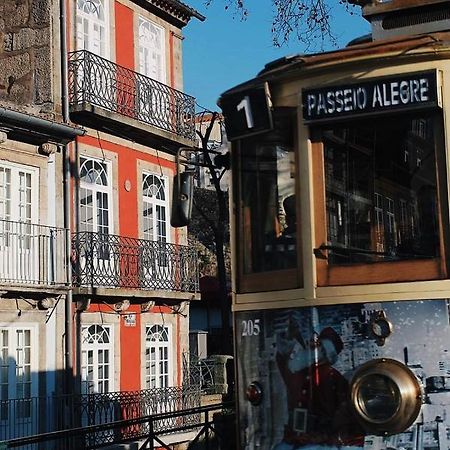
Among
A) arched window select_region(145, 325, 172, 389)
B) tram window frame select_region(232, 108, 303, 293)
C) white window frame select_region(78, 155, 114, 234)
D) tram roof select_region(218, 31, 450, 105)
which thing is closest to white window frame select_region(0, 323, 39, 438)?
white window frame select_region(78, 155, 114, 234)

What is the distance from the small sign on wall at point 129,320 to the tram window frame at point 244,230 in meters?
14.4

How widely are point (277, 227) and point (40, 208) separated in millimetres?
12887

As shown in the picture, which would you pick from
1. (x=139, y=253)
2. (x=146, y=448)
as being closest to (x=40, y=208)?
(x=139, y=253)

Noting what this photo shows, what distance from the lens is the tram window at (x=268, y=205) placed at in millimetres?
6547

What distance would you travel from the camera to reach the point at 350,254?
6.29 m

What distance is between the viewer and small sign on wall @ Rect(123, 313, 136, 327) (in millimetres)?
20984

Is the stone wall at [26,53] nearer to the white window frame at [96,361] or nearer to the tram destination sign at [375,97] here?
the white window frame at [96,361]

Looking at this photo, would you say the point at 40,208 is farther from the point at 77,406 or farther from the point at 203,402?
the point at 203,402

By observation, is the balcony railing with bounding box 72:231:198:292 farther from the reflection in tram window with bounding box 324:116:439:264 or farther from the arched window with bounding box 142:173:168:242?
the reflection in tram window with bounding box 324:116:439:264

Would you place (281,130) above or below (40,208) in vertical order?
below

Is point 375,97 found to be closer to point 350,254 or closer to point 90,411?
point 350,254

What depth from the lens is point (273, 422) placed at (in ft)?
21.2

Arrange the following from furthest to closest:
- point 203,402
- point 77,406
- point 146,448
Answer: point 203,402, point 77,406, point 146,448

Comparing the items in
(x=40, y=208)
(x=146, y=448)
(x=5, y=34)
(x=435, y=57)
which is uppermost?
(x=5, y=34)
